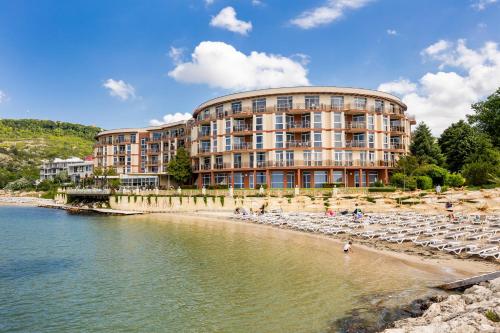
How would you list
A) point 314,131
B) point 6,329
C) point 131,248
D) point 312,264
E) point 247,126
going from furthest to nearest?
point 247,126 < point 314,131 < point 131,248 < point 312,264 < point 6,329

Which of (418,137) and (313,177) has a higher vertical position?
(418,137)

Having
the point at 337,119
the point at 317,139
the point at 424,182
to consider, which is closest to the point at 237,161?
the point at 317,139

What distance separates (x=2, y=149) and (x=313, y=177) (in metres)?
168

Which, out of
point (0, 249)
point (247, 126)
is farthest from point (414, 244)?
point (247, 126)

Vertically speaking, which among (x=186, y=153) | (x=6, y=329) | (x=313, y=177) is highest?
(x=186, y=153)

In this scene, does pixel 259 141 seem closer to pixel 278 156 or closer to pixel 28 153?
pixel 278 156

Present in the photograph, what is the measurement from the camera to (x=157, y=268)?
830 inches

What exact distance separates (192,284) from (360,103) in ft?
158

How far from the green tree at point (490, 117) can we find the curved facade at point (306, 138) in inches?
560

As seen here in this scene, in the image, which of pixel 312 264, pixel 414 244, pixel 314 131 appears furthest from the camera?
pixel 314 131

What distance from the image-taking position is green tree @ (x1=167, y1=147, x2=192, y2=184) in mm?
68438

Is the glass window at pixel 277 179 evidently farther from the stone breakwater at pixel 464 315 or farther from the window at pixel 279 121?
the stone breakwater at pixel 464 315

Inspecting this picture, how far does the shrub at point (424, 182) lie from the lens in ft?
156

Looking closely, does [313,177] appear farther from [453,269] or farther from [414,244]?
[453,269]
